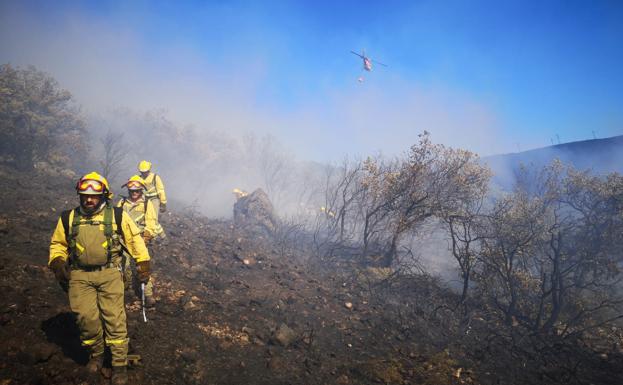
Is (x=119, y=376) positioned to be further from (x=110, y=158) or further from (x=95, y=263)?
(x=110, y=158)

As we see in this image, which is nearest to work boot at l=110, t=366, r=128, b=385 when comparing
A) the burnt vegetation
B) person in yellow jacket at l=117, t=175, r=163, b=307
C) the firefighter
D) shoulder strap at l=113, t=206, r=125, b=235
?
the burnt vegetation

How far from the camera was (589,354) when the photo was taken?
27.3 ft

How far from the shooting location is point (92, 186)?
3684 mm

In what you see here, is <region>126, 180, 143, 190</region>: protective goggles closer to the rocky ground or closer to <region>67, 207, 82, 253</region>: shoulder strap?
the rocky ground

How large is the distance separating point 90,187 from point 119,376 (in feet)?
7.97

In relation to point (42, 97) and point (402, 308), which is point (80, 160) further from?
point (402, 308)

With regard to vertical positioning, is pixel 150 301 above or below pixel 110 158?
below

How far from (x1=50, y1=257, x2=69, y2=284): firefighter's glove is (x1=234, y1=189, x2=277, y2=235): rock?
54.0ft

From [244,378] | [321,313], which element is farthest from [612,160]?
[244,378]

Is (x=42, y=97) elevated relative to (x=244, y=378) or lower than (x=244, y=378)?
elevated

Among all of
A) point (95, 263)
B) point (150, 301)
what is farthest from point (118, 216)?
point (150, 301)

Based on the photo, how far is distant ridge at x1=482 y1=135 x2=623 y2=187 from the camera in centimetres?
3120

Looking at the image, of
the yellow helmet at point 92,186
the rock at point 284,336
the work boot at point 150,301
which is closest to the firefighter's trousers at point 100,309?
the yellow helmet at point 92,186

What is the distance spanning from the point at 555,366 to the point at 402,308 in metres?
3.95
